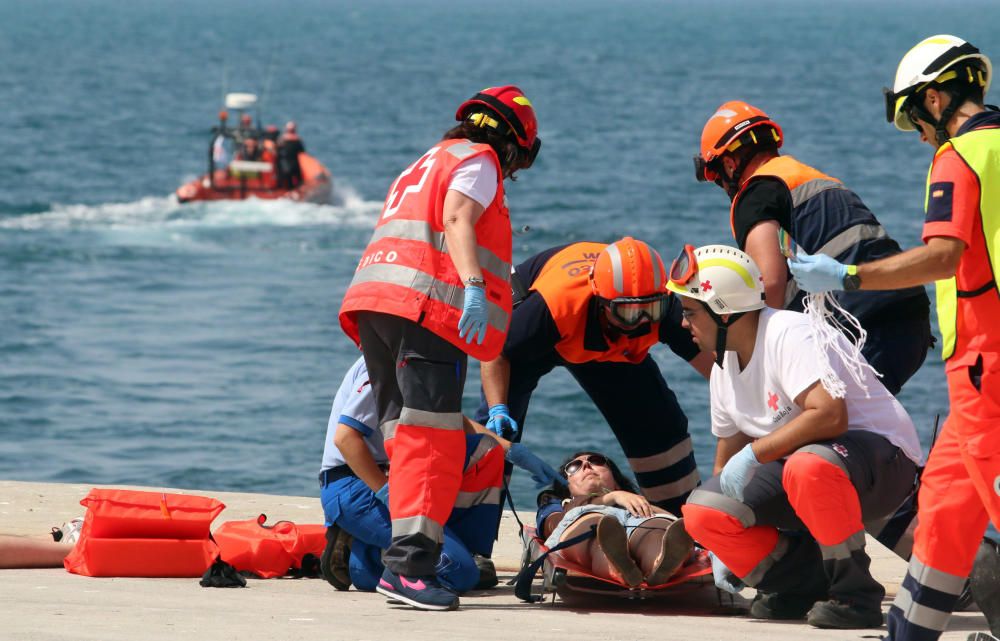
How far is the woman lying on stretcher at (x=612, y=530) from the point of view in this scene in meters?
5.21

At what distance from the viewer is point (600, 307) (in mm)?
5953

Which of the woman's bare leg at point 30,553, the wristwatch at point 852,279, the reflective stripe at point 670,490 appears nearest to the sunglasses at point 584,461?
the reflective stripe at point 670,490

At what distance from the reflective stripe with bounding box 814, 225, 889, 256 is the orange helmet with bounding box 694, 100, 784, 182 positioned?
1.39ft

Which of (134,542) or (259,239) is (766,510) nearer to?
(134,542)

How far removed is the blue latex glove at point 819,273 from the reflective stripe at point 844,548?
85cm

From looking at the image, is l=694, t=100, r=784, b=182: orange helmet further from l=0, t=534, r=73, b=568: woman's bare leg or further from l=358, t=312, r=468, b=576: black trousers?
l=0, t=534, r=73, b=568: woman's bare leg

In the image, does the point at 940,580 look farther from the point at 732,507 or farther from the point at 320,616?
the point at 320,616

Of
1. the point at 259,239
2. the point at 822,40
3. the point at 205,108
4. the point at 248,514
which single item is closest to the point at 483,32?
the point at 822,40

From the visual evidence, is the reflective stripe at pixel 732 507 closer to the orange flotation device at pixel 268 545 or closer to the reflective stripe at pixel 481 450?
the reflective stripe at pixel 481 450

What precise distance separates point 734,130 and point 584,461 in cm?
138

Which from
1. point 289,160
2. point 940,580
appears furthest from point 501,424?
point 289,160

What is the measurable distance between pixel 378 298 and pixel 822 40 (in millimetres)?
104982

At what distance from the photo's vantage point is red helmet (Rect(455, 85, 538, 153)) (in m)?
5.35

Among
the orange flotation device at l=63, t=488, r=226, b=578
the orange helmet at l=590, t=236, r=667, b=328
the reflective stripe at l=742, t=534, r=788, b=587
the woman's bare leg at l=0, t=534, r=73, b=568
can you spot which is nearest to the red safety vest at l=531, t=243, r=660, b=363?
the orange helmet at l=590, t=236, r=667, b=328
